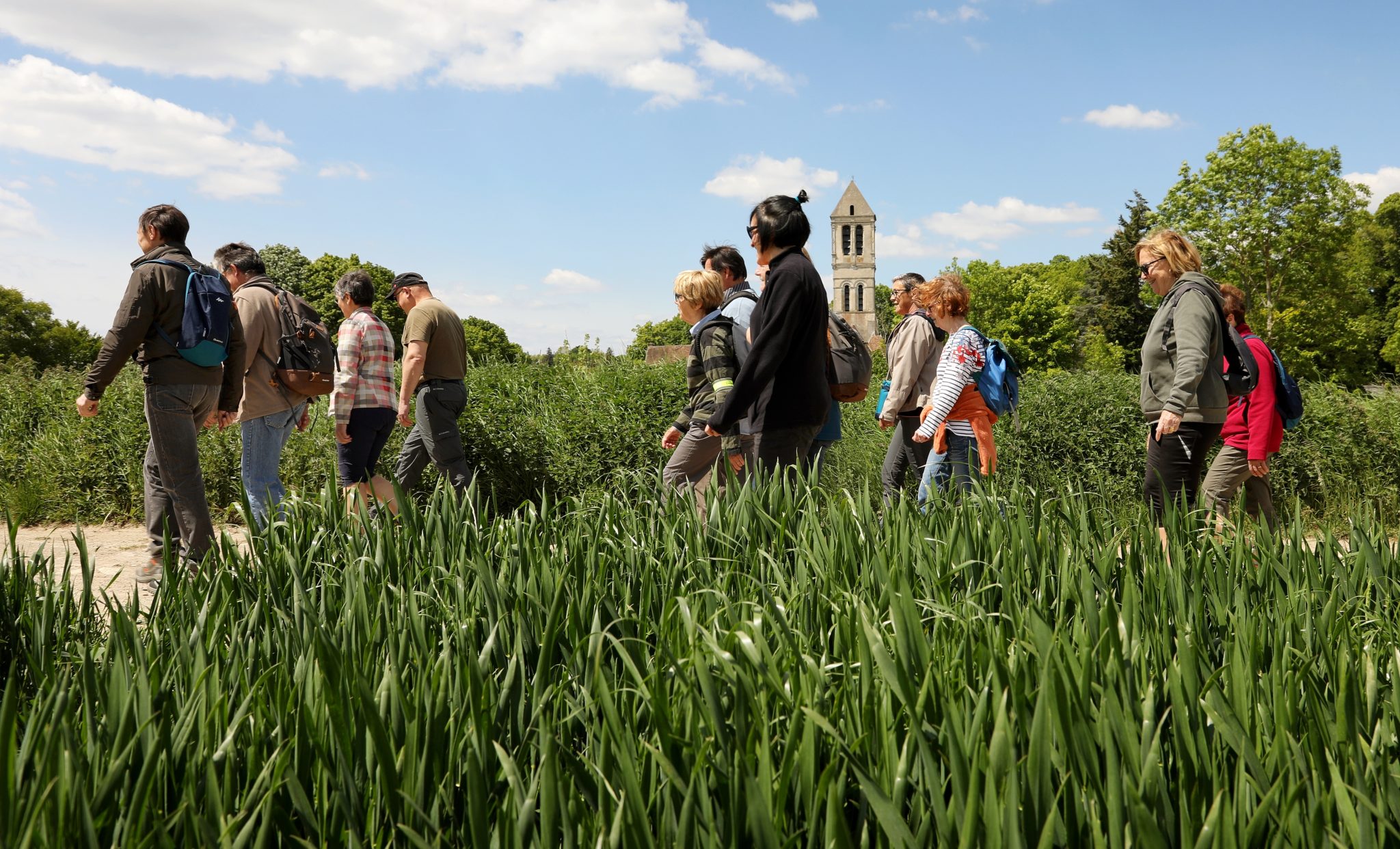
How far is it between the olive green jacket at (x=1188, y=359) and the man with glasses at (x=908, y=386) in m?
1.17

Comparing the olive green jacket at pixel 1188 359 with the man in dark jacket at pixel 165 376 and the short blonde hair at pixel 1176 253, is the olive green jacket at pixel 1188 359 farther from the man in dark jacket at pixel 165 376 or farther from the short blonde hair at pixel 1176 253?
the man in dark jacket at pixel 165 376

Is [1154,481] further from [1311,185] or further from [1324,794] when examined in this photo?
[1311,185]

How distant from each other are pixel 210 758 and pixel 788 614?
3.73 feet

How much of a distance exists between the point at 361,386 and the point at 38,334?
45.9 m

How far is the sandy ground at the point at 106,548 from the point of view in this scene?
5.42m

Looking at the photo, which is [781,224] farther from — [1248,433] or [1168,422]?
[1248,433]

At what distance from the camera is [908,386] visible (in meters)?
5.69

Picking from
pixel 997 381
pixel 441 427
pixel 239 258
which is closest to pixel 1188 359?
pixel 997 381

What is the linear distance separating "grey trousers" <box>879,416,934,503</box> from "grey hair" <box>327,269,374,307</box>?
313cm

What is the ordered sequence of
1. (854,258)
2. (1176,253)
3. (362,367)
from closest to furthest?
(1176,253), (362,367), (854,258)

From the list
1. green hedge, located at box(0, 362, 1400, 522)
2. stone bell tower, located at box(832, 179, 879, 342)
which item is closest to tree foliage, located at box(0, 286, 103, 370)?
green hedge, located at box(0, 362, 1400, 522)

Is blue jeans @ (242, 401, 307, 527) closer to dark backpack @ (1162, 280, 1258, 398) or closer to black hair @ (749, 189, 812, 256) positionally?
black hair @ (749, 189, 812, 256)

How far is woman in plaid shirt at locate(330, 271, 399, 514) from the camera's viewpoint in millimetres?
5812

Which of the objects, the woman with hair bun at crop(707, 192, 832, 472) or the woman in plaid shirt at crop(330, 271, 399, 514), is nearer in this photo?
the woman with hair bun at crop(707, 192, 832, 472)
